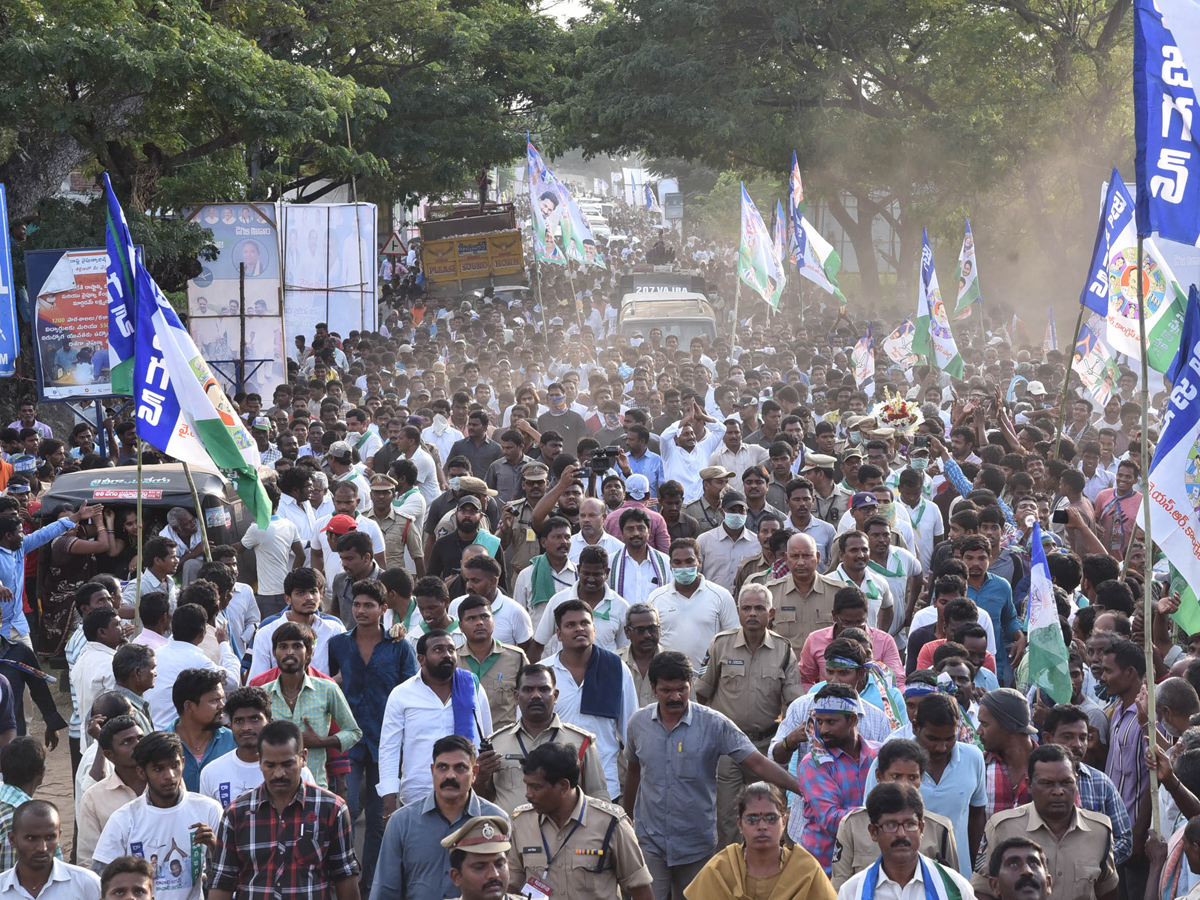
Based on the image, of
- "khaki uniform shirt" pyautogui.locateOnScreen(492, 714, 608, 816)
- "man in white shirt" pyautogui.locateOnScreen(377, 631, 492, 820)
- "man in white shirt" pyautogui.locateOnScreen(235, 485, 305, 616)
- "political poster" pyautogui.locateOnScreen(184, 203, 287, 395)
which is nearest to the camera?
"khaki uniform shirt" pyautogui.locateOnScreen(492, 714, 608, 816)

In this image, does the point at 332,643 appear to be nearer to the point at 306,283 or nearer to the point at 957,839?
the point at 957,839

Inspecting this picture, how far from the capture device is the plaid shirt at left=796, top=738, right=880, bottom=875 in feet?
19.2

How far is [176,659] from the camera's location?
7004mm

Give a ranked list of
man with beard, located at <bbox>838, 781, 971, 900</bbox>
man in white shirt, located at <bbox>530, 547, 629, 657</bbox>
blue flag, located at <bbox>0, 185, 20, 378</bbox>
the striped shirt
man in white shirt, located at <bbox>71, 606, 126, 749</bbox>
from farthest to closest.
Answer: blue flag, located at <bbox>0, 185, 20, 378</bbox>, man in white shirt, located at <bbox>530, 547, 629, 657</bbox>, man in white shirt, located at <bbox>71, 606, 126, 749</bbox>, the striped shirt, man with beard, located at <bbox>838, 781, 971, 900</bbox>

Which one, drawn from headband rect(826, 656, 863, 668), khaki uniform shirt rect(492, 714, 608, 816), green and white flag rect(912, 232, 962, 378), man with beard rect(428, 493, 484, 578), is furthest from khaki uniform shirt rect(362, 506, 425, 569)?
green and white flag rect(912, 232, 962, 378)

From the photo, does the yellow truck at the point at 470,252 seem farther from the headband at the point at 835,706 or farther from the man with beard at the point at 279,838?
the man with beard at the point at 279,838

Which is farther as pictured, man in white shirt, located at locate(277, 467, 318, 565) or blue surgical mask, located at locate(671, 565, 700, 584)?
man in white shirt, located at locate(277, 467, 318, 565)

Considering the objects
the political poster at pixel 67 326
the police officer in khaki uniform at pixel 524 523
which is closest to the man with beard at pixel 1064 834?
the police officer in khaki uniform at pixel 524 523

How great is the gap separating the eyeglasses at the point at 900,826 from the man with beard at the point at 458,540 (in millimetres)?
4818

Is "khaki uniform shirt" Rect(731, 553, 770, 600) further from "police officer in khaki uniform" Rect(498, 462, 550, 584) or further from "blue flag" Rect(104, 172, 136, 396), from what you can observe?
"blue flag" Rect(104, 172, 136, 396)

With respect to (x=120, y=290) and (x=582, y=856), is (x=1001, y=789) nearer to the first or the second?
(x=582, y=856)

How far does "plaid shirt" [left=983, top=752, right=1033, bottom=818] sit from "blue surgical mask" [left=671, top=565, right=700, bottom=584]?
7.82ft

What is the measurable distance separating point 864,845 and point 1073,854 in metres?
0.75

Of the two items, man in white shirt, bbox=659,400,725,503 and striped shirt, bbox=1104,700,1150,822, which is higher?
man in white shirt, bbox=659,400,725,503
